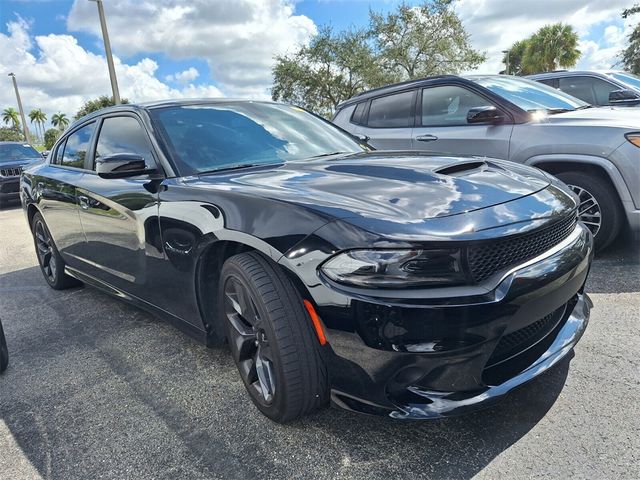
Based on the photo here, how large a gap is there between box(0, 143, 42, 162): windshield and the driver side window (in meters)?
11.1

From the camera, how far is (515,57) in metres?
40.9

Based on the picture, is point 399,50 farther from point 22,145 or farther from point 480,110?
point 480,110

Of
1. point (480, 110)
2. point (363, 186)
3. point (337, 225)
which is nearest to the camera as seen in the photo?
point (337, 225)

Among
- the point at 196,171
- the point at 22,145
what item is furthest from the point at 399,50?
the point at 196,171

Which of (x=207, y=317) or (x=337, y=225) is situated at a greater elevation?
(x=337, y=225)

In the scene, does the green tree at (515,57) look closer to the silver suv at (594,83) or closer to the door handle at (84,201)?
the silver suv at (594,83)

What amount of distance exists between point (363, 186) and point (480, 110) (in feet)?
9.17

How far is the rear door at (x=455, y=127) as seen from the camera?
4543 mm

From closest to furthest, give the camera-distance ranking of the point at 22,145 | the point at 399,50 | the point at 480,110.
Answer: the point at 480,110 → the point at 22,145 → the point at 399,50

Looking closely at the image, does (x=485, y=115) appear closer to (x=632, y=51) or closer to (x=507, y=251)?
(x=507, y=251)

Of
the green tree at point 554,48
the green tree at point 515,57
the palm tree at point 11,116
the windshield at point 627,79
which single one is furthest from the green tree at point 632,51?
→ the palm tree at point 11,116

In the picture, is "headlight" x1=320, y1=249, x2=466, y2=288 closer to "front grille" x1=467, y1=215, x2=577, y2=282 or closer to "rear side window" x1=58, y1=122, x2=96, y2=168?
"front grille" x1=467, y1=215, x2=577, y2=282

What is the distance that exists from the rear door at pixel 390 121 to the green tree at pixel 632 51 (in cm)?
2888

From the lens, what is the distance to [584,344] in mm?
2705
